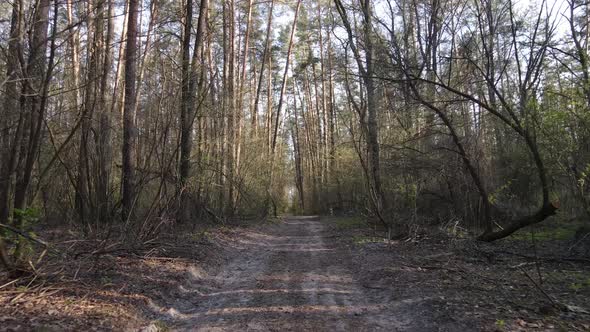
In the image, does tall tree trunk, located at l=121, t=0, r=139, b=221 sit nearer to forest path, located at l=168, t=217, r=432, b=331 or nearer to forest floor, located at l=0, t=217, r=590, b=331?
forest floor, located at l=0, t=217, r=590, b=331

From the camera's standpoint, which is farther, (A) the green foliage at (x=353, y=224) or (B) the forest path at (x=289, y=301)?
(A) the green foliage at (x=353, y=224)

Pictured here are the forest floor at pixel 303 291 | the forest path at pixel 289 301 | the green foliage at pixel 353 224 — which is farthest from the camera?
the green foliage at pixel 353 224

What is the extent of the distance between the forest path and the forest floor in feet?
0.05

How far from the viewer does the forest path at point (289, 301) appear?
186 inches

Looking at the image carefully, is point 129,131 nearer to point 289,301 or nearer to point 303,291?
point 303,291

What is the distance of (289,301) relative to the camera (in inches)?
221

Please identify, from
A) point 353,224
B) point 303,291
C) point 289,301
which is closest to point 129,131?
point 303,291

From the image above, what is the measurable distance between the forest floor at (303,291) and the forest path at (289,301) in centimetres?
2

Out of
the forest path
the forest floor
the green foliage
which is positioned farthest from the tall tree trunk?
the green foliage

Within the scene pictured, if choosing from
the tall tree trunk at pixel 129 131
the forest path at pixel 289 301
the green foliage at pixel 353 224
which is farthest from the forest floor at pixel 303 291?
the green foliage at pixel 353 224

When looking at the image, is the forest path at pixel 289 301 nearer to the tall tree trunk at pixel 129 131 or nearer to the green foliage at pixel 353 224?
the tall tree trunk at pixel 129 131

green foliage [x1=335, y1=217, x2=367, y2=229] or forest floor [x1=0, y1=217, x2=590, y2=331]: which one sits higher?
green foliage [x1=335, y1=217, x2=367, y2=229]

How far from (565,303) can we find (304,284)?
139 inches

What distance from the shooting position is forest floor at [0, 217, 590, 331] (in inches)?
177
